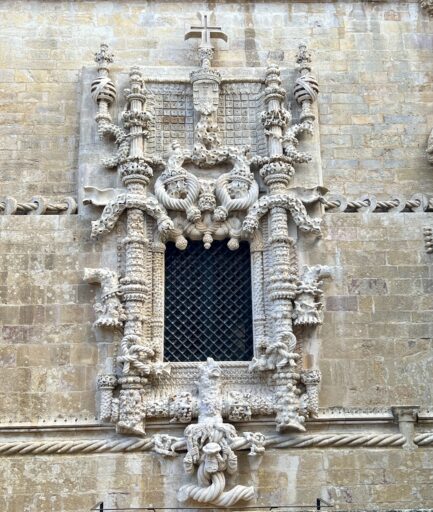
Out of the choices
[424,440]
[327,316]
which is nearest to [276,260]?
[327,316]

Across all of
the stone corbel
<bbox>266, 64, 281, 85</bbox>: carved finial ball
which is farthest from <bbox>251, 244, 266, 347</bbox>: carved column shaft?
<bbox>266, 64, 281, 85</bbox>: carved finial ball

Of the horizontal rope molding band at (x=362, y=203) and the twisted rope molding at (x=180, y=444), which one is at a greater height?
the horizontal rope molding band at (x=362, y=203)

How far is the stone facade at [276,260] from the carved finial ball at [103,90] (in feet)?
0.62

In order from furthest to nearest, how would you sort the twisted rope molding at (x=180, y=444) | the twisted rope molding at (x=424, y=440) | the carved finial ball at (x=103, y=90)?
the carved finial ball at (x=103, y=90)
the twisted rope molding at (x=424, y=440)
the twisted rope molding at (x=180, y=444)

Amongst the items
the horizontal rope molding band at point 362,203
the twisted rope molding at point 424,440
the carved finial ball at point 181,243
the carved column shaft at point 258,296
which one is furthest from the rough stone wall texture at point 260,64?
the twisted rope molding at point 424,440

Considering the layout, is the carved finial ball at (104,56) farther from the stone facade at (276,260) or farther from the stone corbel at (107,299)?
the stone corbel at (107,299)

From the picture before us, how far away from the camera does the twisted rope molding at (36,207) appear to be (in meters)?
9.62

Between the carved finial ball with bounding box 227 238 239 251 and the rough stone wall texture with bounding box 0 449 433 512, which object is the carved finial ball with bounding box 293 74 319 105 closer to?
the carved finial ball with bounding box 227 238 239 251

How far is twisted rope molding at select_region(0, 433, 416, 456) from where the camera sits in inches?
340

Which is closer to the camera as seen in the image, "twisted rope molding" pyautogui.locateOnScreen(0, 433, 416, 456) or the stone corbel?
"twisted rope molding" pyautogui.locateOnScreen(0, 433, 416, 456)

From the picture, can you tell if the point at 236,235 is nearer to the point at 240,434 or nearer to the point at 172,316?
the point at 172,316

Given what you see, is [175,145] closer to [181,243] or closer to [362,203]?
[181,243]

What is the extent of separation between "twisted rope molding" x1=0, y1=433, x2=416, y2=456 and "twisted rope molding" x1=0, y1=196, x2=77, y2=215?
268 centimetres

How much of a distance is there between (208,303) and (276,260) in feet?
3.06
